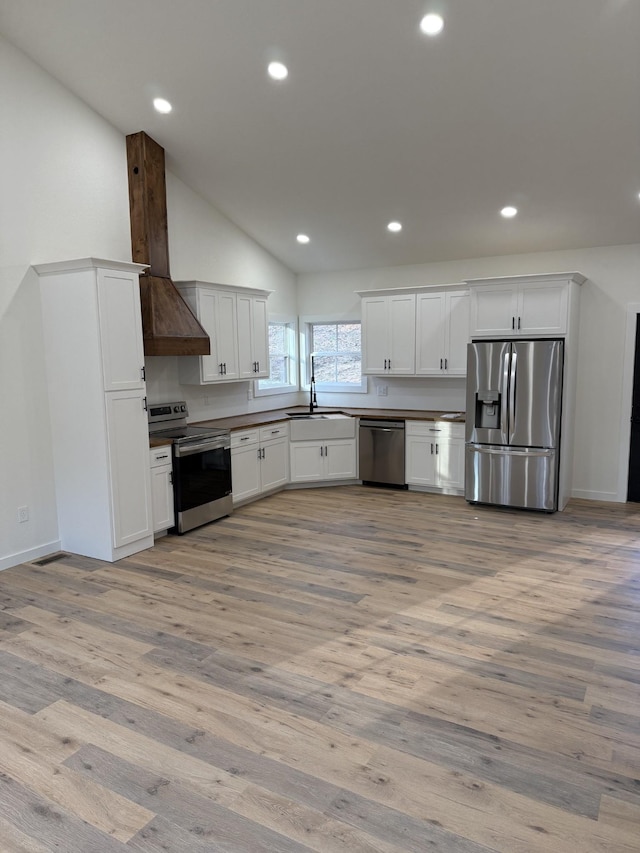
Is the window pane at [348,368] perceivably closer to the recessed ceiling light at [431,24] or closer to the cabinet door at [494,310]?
the cabinet door at [494,310]

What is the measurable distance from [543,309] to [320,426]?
102 inches

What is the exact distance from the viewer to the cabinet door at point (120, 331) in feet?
13.5

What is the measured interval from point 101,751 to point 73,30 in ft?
14.4

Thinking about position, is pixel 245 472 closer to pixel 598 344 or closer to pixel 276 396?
pixel 276 396

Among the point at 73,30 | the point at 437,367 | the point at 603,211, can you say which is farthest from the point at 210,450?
the point at 603,211

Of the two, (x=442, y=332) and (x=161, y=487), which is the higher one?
Answer: (x=442, y=332)

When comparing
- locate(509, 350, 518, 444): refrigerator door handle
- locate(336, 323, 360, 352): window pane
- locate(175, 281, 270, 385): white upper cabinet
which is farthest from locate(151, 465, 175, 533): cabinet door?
locate(336, 323, 360, 352): window pane

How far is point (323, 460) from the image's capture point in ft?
21.3

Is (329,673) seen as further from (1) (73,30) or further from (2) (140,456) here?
(1) (73,30)

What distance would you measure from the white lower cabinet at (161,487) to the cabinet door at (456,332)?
10.4 ft

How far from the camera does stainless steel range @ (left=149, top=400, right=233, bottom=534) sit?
4867mm

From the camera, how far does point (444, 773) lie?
2133 mm

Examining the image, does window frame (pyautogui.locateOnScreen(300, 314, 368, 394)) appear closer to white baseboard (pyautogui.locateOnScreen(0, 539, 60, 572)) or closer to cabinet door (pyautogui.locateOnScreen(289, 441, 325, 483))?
cabinet door (pyautogui.locateOnScreen(289, 441, 325, 483))

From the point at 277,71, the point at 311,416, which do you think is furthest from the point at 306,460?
the point at 277,71
